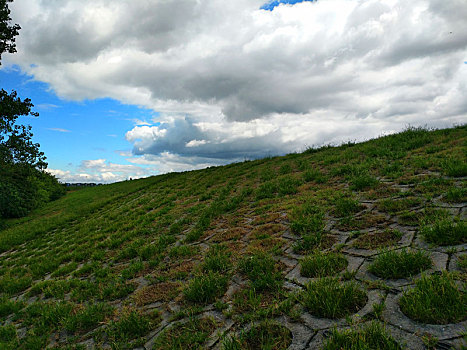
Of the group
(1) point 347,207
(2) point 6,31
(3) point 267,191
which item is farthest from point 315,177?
(2) point 6,31

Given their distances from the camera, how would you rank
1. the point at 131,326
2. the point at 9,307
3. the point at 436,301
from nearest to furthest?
the point at 436,301 → the point at 131,326 → the point at 9,307

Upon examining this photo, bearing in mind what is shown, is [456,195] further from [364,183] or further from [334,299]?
[334,299]

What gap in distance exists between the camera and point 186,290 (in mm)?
4633

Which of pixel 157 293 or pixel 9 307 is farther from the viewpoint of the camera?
pixel 9 307

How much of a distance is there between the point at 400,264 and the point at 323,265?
3.56 feet

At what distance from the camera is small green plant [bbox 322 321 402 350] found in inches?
101

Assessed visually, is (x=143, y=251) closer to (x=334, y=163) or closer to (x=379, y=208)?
(x=379, y=208)

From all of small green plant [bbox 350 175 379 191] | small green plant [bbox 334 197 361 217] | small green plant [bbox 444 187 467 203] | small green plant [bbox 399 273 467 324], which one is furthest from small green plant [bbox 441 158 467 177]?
small green plant [bbox 399 273 467 324]

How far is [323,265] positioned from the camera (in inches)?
169

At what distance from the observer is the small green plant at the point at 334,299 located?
10.7 feet

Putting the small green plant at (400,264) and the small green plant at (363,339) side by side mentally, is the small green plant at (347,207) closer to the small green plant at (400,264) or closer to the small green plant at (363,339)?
→ the small green plant at (400,264)

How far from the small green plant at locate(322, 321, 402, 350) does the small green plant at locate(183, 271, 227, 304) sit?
6.72 ft

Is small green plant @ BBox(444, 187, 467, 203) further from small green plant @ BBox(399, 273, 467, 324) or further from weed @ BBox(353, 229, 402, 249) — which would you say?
small green plant @ BBox(399, 273, 467, 324)

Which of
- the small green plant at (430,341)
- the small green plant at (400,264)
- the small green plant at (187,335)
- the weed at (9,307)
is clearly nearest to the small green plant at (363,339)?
the small green plant at (430,341)
